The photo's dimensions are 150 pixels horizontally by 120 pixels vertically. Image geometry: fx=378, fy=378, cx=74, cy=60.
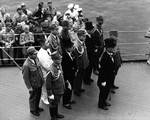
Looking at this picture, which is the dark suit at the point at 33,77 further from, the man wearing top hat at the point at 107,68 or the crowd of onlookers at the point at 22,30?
the crowd of onlookers at the point at 22,30

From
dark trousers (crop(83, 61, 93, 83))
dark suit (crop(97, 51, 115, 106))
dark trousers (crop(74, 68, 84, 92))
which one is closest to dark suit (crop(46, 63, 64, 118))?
dark suit (crop(97, 51, 115, 106))

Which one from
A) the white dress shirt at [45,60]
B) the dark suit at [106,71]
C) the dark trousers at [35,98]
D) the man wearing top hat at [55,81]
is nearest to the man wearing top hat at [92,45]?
the dark suit at [106,71]

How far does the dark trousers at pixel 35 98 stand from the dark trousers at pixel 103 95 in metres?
1.56

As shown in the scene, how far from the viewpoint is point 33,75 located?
8.87 metres

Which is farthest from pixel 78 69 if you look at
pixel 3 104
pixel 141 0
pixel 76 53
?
pixel 141 0

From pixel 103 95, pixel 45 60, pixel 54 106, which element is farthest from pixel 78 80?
pixel 54 106

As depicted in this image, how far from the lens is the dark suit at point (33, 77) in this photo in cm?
873

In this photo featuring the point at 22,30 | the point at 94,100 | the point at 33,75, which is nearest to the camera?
the point at 33,75

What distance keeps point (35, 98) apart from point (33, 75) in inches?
27.1

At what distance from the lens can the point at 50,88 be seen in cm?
851

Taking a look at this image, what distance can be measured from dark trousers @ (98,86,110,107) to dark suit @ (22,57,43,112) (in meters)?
1.57

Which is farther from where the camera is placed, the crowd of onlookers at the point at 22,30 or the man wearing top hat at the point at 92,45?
the crowd of onlookers at the point at 22,30

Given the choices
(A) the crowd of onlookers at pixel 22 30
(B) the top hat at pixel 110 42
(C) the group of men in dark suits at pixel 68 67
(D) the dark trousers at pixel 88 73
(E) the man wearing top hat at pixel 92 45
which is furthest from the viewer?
(A) the crowd of onlookers at pixel 22 30

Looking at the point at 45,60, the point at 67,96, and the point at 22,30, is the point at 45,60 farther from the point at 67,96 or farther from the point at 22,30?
the point at 22,30
